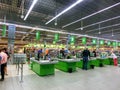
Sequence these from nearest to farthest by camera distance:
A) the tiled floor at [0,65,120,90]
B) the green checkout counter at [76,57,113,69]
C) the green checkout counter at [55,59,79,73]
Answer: the tiled floor at [0,65,120,90]
the green checkout counter at [55,59,79,73]
the green checkout counter at [76,57,113,69]

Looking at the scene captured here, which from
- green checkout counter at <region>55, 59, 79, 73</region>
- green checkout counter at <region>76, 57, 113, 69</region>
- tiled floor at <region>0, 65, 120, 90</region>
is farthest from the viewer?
green checkout counter at <region>76, 57, 113, 69</region>

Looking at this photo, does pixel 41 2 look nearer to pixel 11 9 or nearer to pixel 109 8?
pixel 11 9

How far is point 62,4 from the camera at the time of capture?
699cm

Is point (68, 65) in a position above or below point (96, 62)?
above

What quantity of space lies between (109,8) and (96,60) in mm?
4754

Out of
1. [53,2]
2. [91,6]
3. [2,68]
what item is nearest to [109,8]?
[91,6]

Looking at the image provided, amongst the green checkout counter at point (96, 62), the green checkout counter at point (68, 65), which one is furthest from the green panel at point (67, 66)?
the green checkout counter at point (96, 62)

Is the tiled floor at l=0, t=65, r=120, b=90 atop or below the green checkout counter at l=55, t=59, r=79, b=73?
below

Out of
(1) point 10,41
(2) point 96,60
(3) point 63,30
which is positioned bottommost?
(2) point 96,60

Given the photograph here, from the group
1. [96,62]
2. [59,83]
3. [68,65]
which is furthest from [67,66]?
[96,62]

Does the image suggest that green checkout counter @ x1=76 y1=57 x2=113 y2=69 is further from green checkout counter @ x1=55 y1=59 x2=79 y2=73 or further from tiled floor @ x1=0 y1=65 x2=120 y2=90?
tiled floor @ x1=0 y1=65 x2=120 y2=90

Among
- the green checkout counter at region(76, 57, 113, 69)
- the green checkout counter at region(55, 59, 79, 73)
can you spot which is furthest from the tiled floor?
the green checkout counter at region(76, 57, 113, 69)

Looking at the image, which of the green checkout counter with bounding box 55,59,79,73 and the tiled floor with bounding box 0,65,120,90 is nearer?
the tiled floor with bounding box 0,65,120,90

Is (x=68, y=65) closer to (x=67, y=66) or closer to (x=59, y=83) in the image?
(x=67, y=66)
